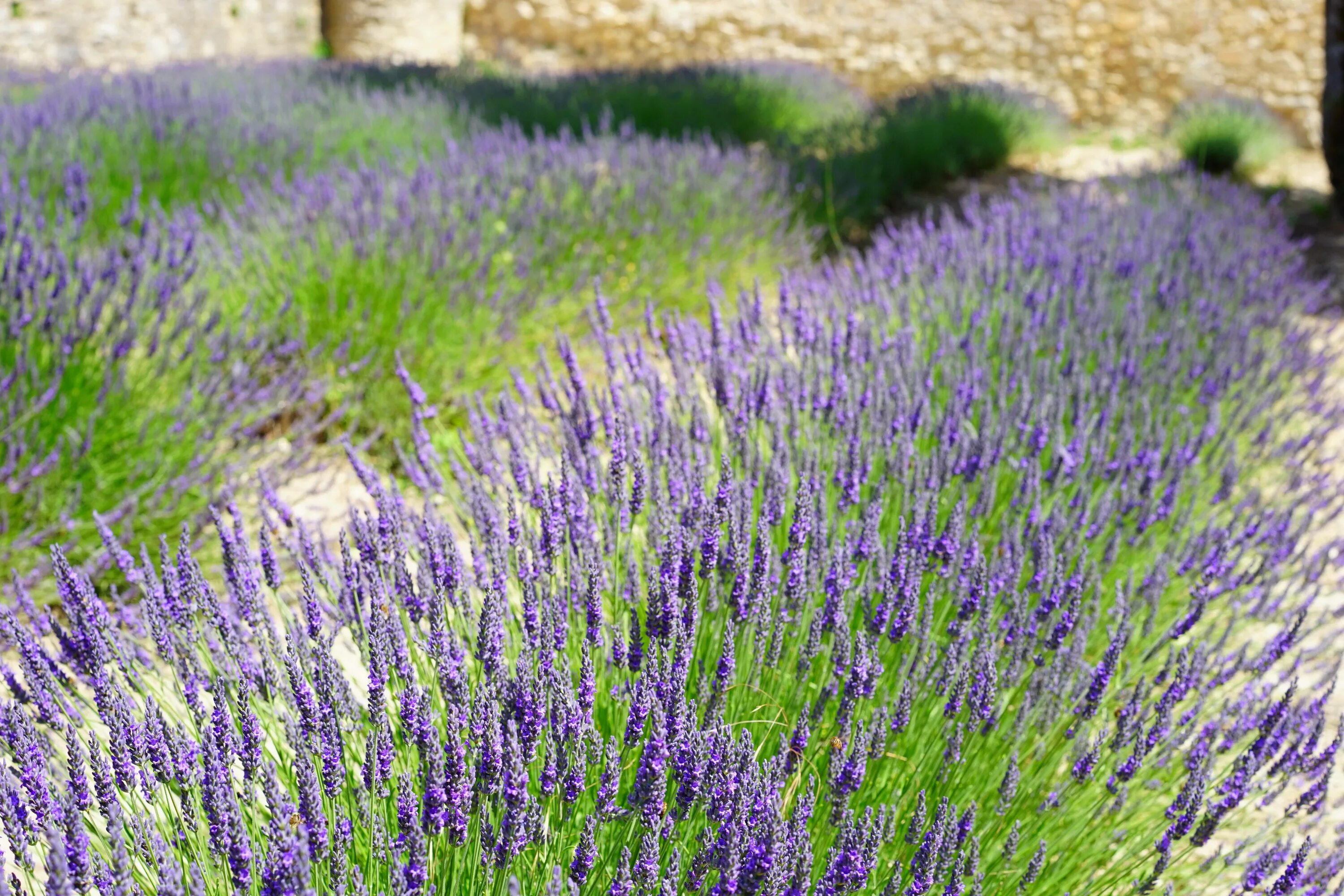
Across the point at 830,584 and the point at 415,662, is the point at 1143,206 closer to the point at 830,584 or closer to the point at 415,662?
the point at 830,584

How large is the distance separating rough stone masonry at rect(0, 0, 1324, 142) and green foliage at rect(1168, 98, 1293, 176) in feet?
5.27

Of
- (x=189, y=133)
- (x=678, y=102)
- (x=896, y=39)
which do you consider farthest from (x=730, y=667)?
(x=896, y=39)

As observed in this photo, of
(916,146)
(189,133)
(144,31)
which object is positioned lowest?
(189,133)

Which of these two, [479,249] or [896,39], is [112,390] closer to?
[479,249]

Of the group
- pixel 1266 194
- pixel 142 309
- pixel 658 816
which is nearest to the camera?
pixel 658 816

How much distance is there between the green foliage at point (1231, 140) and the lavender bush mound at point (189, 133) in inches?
233

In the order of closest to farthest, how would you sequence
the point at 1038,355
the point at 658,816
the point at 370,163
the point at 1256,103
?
the point at 658,816 < the point at 1038,355 < the point at 370,163 < the point at 1256,103

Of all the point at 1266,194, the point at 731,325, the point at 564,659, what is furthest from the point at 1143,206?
the point at 564,659

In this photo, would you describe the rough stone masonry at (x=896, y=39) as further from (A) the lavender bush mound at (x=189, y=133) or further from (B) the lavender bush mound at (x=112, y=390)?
(B) the lavender bush mound at (x=112, y=390)

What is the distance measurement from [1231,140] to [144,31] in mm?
9425

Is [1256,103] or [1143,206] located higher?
[1256,103]

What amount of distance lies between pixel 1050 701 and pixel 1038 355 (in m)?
1.68

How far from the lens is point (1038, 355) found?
113 inches

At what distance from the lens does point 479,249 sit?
133 inches
